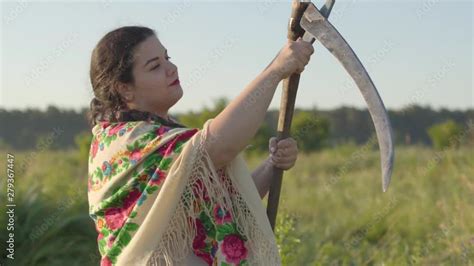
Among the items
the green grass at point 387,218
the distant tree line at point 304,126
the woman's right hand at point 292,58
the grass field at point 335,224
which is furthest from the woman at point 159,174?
the distant tree line at point 304,126

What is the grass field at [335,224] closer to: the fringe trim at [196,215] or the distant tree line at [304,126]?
the distant tree line at [304,126]

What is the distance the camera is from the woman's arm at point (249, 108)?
202cm

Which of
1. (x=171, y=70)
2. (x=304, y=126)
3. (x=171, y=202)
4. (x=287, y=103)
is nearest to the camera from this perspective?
(x=171, y=202)

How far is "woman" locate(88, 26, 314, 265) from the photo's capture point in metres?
2.15

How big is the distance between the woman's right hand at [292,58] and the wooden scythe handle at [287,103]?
17 cm

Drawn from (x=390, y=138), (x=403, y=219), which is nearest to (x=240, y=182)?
(x=390, y=138)

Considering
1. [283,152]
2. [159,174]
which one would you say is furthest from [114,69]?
[283,152]

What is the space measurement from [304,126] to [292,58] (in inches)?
166

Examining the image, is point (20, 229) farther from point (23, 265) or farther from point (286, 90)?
point (286, 90)

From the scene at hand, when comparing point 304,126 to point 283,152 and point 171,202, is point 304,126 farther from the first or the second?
point 171,202

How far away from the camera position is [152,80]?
2.26 m

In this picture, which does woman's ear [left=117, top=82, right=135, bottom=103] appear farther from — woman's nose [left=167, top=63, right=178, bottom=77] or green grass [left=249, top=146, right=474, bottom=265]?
green grass [left=249, top=146, right=474, bottom=265]

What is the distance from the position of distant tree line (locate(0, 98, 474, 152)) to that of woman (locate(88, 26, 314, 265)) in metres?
3.18

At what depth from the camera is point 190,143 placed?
2.12 meters
